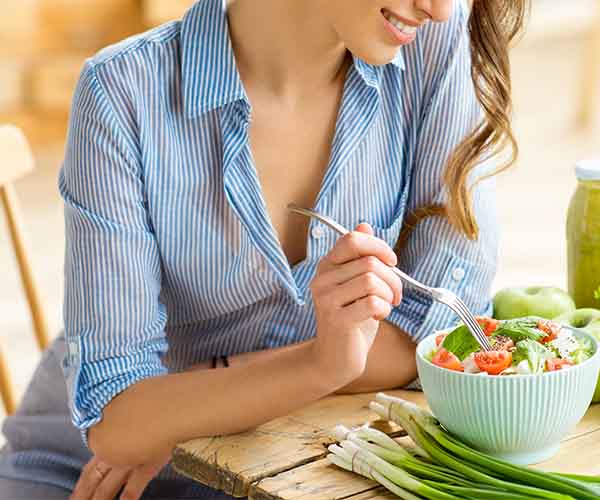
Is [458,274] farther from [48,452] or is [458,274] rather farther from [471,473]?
[48,452]

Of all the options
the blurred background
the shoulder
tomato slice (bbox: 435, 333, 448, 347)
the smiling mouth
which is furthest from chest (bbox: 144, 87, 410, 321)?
the blurred background

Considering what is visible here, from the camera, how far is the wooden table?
3.75 feet

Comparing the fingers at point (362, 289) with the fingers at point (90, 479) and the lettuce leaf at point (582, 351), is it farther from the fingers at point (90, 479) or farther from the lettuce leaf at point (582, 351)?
the fingers at point (90, 479)

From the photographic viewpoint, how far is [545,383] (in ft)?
3.69

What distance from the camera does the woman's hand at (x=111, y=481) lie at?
1490 millimetres

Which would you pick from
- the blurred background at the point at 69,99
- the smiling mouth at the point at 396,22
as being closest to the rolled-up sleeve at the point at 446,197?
the smiling mouth at the point at 396,22

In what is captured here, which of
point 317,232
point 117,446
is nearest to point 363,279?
point 317,232

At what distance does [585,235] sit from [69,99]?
16.1 feet

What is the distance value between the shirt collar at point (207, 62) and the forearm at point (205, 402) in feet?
1.23

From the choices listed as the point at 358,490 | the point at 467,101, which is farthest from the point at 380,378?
the point at 467,101

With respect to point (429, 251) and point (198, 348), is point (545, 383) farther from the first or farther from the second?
point (198, 348)

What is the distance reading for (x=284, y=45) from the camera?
5.04 ft

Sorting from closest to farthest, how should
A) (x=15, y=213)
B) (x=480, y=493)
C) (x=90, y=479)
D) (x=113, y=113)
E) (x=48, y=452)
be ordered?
1. (x=480, y=493)
2. (x=113, y=113)
3. (x=90, y=479)
4. (x=48, y=452)
5. (x=15, y=213)

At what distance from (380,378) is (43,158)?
5.24 metres
